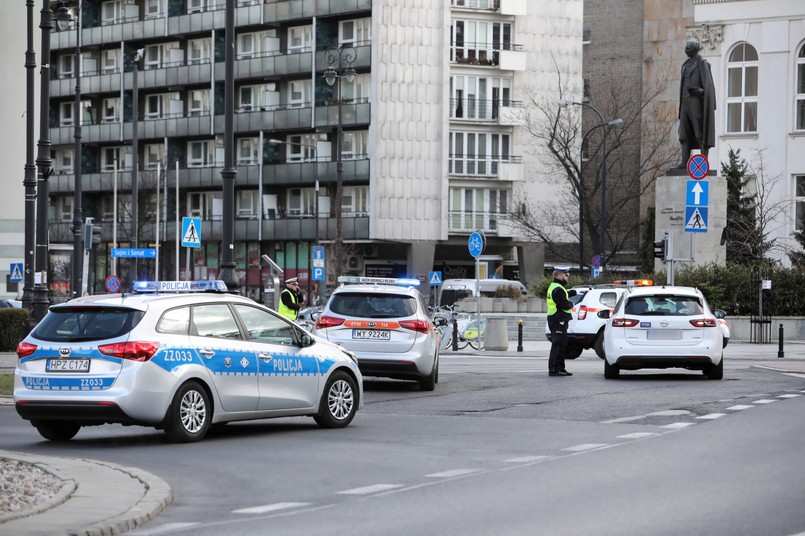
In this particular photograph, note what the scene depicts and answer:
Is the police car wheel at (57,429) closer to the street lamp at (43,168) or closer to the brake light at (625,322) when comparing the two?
the brake light at (625,322)

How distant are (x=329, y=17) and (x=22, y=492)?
72970 millimetres

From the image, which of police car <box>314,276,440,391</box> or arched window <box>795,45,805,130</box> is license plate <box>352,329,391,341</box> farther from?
arched window <box>795,45,805,130</box>

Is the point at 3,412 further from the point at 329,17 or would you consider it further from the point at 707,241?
the point at 329,17

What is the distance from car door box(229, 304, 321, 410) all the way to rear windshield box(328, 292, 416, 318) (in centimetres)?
631

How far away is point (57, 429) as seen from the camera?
51.7ft

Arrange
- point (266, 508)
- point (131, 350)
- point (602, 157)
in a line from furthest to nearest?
point (602, 157) < point (131, 350) < point (266, 508)

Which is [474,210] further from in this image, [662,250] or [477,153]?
[662,250]

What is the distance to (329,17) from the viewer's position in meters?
82.2

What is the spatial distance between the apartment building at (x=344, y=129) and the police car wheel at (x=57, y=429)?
60221mm

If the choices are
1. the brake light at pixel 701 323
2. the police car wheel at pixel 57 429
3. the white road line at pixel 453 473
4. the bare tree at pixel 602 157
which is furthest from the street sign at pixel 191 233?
the bare tree at pixel 602 157

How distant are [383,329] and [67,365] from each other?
8.55 metres

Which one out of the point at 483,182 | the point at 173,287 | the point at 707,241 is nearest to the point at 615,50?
the point at 483,182

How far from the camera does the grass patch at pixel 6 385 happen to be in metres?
22.6

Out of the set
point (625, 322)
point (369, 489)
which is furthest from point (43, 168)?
point (369, 489)
